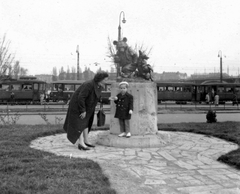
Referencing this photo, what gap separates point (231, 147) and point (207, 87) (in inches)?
1215

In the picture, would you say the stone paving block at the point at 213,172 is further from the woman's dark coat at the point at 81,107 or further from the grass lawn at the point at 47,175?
the woman's dark coat at the point at 81,107

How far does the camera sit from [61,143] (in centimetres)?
705

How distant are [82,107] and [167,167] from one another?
7.27ft

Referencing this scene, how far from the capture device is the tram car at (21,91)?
3206 centimetres

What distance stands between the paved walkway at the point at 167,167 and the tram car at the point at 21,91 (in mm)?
26620

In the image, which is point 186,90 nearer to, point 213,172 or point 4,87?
point 4,87

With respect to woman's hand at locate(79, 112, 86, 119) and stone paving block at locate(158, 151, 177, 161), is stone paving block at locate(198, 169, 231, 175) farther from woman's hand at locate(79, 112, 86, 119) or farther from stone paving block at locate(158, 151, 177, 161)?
woman's hand at locate(79, 112, 86, 119)

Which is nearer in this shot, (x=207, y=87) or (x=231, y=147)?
(x=231, y=147)

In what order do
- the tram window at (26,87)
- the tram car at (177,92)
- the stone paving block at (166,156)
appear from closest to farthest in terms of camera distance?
the stone paving block at (166,156), the tram window at (26,87), the tram car at (177,92)

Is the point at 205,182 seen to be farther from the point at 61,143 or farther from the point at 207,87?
the point at 207,87

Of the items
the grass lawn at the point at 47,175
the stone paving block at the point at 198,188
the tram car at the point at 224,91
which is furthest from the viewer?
the tram car at the point at 224,91

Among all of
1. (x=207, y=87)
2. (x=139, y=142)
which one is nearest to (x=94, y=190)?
(x=139, y=142)

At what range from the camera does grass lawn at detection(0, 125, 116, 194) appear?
11.4ft

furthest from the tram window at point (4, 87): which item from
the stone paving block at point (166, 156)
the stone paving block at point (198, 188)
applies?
the stone paving block at point (198, 188)
